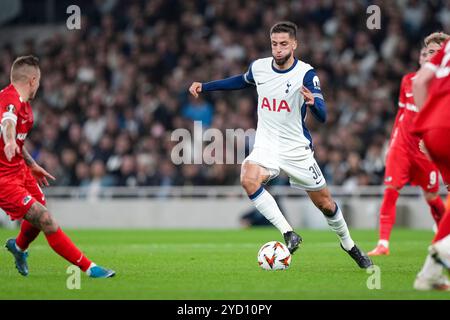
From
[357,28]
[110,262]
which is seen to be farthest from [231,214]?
[110,262]

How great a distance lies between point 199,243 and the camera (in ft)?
47.7

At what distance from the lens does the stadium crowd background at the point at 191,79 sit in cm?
2047

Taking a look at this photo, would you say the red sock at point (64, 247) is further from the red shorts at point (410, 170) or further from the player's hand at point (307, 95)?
the red shorts at point (410, 170)

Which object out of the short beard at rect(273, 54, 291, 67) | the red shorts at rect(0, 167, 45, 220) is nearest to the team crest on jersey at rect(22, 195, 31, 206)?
the red shorts at rect(0, 167, 45, 220)

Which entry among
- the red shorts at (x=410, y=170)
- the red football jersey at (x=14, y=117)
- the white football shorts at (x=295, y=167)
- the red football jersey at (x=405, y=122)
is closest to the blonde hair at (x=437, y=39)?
the red football jersey at (x=405, y=122)

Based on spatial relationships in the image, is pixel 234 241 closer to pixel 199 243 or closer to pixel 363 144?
pixel 199 243

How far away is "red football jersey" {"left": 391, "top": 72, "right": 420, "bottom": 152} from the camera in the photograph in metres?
12.0

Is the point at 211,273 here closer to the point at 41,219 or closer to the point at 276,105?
the point at 41,219

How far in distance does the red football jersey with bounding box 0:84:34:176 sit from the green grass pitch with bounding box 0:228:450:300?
40.6 inches

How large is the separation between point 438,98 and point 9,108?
3728 millimetres

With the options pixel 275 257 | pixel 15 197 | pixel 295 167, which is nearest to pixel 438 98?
pixel 295 167

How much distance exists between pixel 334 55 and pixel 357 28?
0.77 meters

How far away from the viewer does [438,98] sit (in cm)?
752
